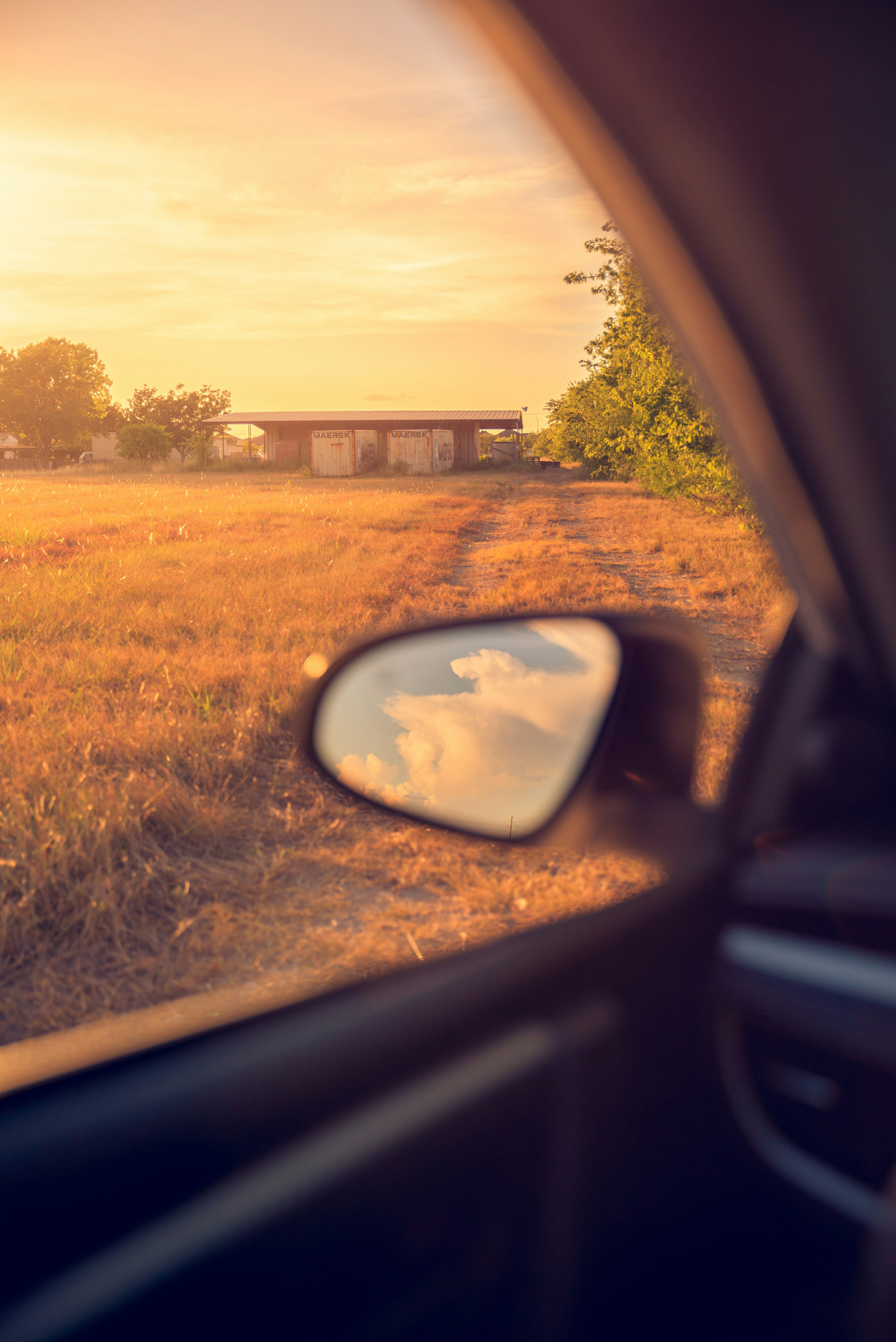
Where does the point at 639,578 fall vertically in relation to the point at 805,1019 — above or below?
below

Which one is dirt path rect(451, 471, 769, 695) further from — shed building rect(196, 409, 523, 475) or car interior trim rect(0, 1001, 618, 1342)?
shed building rect(196, 409, 523, 475)

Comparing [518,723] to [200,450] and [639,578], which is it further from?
[200,450]

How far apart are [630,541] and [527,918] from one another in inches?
500

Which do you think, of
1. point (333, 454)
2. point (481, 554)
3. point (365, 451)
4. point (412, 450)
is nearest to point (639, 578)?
point (481, 554)

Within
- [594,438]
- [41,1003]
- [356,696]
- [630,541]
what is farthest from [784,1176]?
[594,438]

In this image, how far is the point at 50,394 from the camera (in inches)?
3324

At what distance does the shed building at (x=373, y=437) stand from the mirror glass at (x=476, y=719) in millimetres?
58754

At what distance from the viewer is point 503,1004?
1.21 m

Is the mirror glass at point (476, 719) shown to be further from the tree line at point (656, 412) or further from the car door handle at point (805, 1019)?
the tree line at point (656, 412)

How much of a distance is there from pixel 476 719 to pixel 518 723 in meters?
0.15

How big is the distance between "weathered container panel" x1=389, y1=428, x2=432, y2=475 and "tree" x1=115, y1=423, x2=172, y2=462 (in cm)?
3191

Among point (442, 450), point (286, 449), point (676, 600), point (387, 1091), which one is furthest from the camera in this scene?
point (286, 449)

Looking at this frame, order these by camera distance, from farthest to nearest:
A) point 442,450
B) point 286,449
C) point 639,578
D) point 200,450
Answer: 1. point 286,449
2. point 200,450
3. point 442,450
4. point 639,578

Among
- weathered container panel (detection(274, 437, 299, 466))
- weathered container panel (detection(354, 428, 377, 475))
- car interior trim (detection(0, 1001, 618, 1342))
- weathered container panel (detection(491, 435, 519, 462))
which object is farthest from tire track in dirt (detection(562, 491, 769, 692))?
weathered container panel (detection(491, 435, 519, 462))
